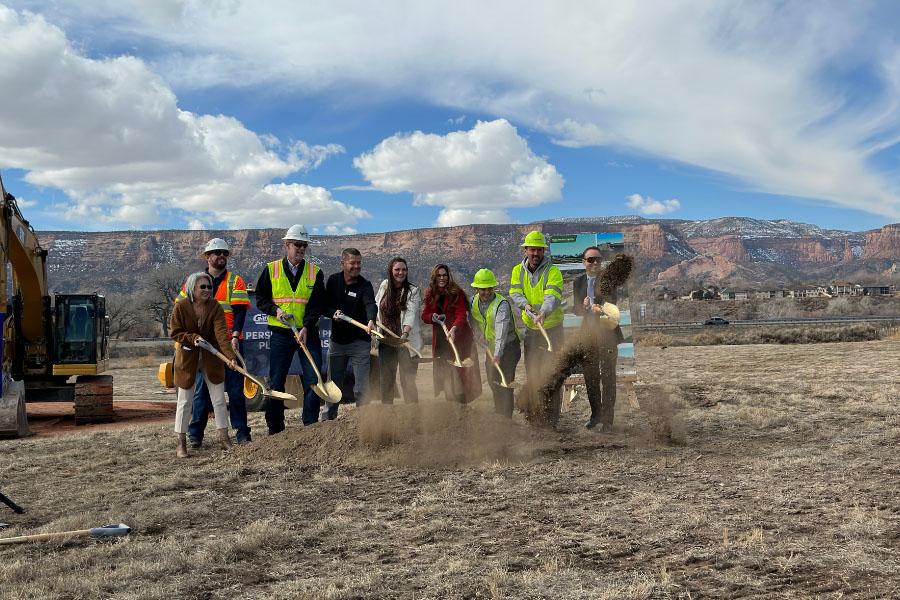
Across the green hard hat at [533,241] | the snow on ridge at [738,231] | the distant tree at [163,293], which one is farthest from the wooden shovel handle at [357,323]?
the snow on ridge at [738,231]

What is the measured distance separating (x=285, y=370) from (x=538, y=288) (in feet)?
9.01

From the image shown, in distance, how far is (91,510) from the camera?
565 centimetres

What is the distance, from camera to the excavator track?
13.8 m

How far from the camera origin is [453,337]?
8273mm

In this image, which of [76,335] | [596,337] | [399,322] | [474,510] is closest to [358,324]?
[399,322]

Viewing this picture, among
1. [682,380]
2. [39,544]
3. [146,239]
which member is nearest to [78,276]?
[146,239]

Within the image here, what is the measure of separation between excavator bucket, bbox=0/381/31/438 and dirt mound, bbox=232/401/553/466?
527 cm

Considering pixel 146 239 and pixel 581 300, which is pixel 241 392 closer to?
pixel 581 300

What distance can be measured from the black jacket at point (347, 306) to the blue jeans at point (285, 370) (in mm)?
262

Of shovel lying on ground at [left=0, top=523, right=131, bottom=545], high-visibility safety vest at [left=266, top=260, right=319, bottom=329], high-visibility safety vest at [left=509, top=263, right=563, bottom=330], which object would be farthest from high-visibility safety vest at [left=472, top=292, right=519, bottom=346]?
shovel lying on ground at [left=0, top=523, right=131, bottom=545]

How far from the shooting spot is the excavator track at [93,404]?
1382 cm

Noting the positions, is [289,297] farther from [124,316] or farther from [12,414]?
[124,316]

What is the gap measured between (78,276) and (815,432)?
11532cm

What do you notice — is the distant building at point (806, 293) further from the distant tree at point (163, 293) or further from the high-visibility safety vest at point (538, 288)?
the high-visibility safety vest at point (538, 288)
